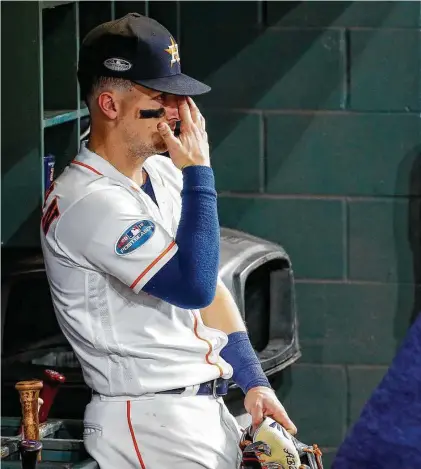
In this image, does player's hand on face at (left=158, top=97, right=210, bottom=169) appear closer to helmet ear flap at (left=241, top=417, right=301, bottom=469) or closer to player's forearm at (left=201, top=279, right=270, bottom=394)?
player's forearm at (left=201, top=279, right=270, bottom=394)

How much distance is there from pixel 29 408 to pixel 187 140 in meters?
0.65

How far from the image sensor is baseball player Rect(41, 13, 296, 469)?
1849mm

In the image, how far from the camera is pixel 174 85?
1.96 meters

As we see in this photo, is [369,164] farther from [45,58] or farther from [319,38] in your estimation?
[45,58]

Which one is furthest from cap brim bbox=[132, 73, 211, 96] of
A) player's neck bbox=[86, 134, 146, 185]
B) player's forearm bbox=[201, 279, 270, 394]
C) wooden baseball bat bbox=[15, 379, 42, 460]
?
wooden baseball bat bbox=[15, 379, 42, 460]

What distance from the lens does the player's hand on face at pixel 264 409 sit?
198 centimetres

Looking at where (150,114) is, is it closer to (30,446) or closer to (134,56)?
(134,56)

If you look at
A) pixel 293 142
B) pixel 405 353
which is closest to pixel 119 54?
pixel 405 353

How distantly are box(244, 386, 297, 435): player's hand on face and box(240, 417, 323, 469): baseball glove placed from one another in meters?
0.02

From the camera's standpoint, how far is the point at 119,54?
6.33 feet

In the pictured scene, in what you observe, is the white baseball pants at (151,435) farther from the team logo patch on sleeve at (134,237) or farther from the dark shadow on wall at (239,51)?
the dark shadow on wall at (239,51)

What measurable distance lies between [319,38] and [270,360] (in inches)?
45.5

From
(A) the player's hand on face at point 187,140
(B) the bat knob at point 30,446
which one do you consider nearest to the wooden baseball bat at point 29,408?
(B) the bat knob at point 30,446

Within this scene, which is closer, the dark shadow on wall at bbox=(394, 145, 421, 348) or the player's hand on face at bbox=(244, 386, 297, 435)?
the player's hand on face at bbox=(244, 386, 297, 435)
